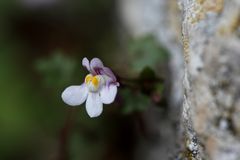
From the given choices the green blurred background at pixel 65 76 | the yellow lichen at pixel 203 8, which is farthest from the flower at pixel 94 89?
the yellow lichen at pixel 203 8

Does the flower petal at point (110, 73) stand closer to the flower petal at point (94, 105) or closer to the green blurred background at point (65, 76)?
the flower petal at point (94, 105)

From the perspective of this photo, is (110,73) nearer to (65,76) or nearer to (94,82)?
(94,82)

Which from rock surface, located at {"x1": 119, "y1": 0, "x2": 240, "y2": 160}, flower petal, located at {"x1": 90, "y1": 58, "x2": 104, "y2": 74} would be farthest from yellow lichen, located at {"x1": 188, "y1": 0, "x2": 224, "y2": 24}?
flower petal, located at {"x1": 90, "y1": 58, "x2": 104, "y2": 74}

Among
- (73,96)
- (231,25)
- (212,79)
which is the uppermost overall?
(231,25)

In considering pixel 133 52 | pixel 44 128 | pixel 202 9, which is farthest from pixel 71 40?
pixel 202 9

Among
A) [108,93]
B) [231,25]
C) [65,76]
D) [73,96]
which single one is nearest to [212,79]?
[231,25]
